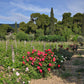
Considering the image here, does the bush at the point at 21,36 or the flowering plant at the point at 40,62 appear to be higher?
the bush at the point at 21,36

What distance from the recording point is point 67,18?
97.8 ft

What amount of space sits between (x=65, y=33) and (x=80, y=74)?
19569mm

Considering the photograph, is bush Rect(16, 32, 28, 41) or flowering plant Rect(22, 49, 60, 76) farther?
bush Rect(16, 32, 28, 41)

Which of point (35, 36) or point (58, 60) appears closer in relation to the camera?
point (58, 60)

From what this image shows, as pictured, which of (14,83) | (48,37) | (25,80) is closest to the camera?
(14,83)

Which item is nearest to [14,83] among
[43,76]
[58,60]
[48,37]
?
[43,76]

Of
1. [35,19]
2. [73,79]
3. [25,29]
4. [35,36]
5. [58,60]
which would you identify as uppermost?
[35,19]

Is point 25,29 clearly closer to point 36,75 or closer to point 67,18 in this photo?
point 67,18

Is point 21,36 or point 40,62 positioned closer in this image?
point 40,62

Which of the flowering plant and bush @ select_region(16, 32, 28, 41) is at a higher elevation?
bush @ select_region(16, 32, 28, 41)

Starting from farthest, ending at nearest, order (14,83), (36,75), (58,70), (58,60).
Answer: (58,60) → (58,70) → (36,75) → (14,83)

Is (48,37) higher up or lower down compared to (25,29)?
lower down

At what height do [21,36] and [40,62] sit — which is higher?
[21,36]

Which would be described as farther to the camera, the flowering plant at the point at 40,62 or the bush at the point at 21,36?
the bush at the point at 21,36
